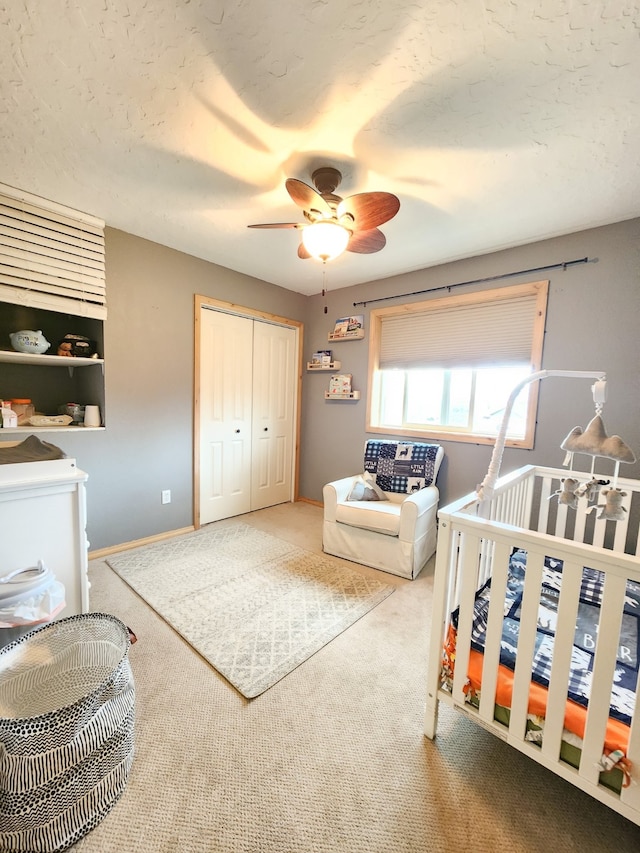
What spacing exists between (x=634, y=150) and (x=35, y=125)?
2.71 meters

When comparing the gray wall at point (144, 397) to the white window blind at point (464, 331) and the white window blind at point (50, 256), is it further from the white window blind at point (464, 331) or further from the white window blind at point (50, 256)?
the white window blind at point (464, 331)

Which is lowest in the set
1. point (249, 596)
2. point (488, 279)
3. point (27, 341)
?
point (249, 596)

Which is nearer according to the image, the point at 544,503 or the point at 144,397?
the point at 544,503

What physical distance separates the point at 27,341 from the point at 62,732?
216 cm

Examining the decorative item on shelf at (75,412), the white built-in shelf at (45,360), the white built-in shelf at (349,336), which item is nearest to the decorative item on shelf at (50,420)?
the decorative item on shelf at (75,412)

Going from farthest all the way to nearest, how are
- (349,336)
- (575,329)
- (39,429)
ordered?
(349,336), (575,329), (39,429)

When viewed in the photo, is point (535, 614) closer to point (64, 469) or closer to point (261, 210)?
point (64, 469)

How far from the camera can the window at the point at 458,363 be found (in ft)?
8.57

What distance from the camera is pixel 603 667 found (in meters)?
0.87

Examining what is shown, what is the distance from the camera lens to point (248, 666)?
156 centimetres

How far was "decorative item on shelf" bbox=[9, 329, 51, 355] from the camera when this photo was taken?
Answer: 213cm

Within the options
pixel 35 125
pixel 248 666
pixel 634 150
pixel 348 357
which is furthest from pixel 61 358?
pixel 634 150

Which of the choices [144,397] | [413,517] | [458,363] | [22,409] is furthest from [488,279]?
[22,409]

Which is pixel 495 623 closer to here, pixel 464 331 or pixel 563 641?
pixel 563 641
